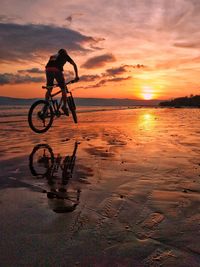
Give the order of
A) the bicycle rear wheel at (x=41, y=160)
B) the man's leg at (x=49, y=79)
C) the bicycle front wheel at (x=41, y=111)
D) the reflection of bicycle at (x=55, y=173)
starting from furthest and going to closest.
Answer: the bicycle front wheel at (x=41, y=111) → the man's leg at (x=49, y=79) → the bicycle rear wheel at (x=41, y=160) → the reflection of bicycle at (x=55, y=173)

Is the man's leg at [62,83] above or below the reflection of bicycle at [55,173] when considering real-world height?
above

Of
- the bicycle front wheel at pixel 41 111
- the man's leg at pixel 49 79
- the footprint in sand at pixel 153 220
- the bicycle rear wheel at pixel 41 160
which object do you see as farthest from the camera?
the bicycle front wheel at pixel 41 111

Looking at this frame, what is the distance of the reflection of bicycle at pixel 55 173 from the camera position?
343cm

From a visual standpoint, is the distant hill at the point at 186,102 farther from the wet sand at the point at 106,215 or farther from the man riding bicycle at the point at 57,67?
the wet sand at the point at 106,215

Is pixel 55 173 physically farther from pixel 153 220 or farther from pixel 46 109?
pixel 46 109

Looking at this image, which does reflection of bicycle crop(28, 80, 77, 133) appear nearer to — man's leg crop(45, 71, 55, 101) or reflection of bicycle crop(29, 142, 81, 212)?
man's leg crop(45, 71, 55, 101)

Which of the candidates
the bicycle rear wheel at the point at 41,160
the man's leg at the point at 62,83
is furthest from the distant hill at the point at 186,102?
the bicycle rear wheel at the point at 41,160

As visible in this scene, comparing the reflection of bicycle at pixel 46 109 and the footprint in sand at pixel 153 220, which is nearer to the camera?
the footprint in sand at pixel 153 220

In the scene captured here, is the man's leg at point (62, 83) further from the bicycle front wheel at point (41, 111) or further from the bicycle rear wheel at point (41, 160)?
the bicycle rear wheel at point (41, 160)

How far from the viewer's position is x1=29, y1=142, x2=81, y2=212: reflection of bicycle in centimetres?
343

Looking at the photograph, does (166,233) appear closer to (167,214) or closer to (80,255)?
(167,214)

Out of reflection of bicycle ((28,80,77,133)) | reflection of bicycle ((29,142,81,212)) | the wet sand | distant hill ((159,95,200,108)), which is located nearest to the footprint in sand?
the wet sand

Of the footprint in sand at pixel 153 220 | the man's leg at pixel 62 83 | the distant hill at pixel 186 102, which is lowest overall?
the footprint in sand at pixel 153 220

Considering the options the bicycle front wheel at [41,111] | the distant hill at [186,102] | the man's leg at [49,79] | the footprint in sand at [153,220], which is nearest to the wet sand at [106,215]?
the footprint in sand at [153,220]
